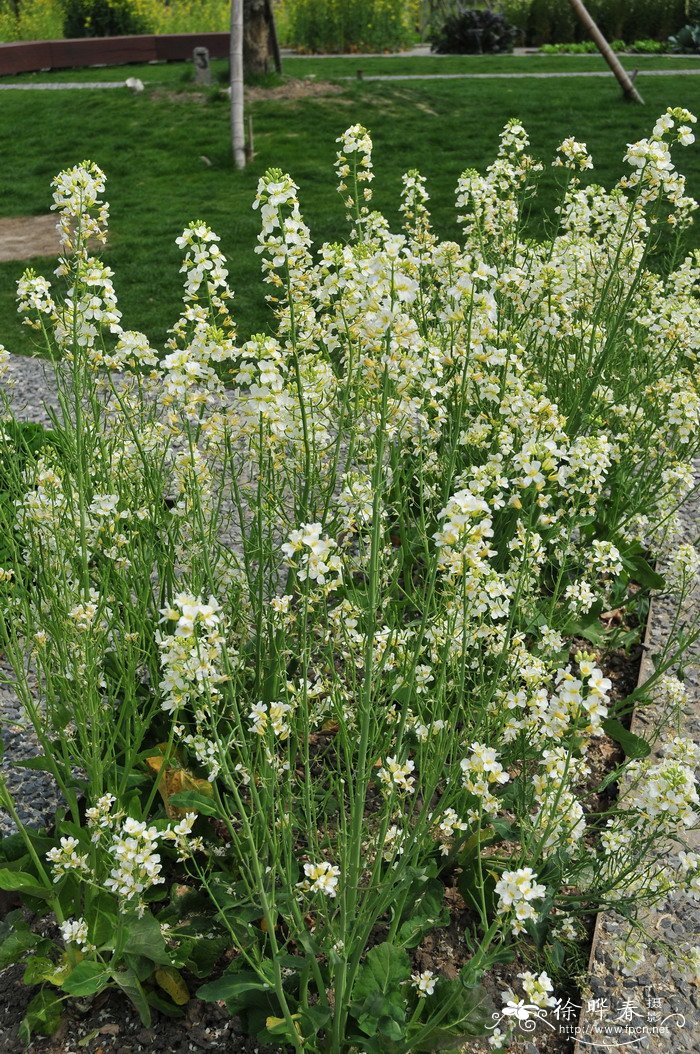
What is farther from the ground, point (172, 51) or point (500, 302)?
point (172, 51)

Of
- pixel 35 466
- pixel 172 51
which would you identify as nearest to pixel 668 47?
pixel 172 51

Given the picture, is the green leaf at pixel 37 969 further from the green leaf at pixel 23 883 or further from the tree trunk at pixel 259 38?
the tree trunk at pixel 259 38

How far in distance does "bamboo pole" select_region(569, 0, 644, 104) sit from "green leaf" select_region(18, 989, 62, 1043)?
9952 mm

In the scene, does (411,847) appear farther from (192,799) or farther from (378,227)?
(378,227)

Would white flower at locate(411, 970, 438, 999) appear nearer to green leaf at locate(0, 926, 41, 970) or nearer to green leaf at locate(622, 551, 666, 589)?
green leaf at locate(0, 926, 41, 970)

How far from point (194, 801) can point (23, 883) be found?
454 millimetres

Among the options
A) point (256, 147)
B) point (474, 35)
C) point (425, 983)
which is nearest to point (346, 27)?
point (474, 35)

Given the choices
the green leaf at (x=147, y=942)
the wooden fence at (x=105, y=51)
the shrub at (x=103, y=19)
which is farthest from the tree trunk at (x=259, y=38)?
the green leaf at (x=147, y=942)

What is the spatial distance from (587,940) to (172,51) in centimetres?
1858

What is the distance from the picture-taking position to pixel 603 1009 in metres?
2.56

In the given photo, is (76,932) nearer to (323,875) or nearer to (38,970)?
(38,970)

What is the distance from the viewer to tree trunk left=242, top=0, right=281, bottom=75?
12570 mm

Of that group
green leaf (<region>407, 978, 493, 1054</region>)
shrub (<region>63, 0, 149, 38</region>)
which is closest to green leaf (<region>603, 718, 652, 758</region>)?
green leaf (<region>407, 978, 493, 1054</region>)

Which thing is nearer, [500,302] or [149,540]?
[149,540]
